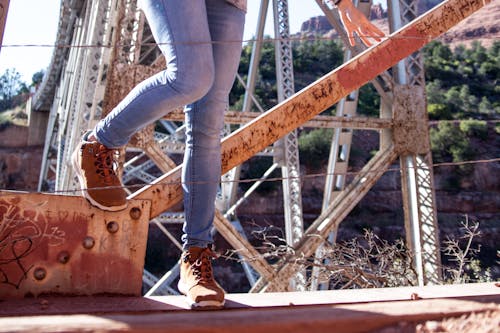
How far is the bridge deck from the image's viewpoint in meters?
1.02

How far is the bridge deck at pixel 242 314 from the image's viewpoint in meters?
1.02

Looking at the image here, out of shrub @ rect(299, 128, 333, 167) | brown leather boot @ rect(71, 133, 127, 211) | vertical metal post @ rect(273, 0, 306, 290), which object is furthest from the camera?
shrub @ rect(299, 128, 333, 167)

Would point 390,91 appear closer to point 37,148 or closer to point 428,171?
point 428,171

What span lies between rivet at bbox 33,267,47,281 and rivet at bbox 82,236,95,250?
14 centimetres

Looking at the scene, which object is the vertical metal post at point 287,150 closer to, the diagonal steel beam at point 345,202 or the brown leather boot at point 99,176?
the diagonal steel beam at point 345,202

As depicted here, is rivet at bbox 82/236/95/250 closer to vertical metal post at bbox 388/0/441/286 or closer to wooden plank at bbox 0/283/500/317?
wooden plank at bbox 0/283/500/317

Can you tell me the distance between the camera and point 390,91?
4883 millimetres

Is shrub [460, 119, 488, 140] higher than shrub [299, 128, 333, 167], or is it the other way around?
shrub [460, 119, 488, 140]

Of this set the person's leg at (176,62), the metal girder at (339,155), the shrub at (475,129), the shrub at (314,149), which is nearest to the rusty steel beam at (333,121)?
the metal girder at (339,155)

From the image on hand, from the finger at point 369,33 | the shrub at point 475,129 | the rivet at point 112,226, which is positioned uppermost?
the shrub at point 475,129

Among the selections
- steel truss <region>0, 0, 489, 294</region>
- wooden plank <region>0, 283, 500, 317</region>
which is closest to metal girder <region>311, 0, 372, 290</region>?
steel truss <region>0, 0, 489, 294</region>

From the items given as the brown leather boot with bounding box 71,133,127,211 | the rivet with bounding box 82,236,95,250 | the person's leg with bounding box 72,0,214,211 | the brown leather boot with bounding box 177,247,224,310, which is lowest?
the brown leather boot with bounding box 177,247,224,310

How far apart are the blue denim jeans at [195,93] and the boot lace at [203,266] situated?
0.12 ft

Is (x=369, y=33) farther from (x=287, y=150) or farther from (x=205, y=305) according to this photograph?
(x=287, y=150)
